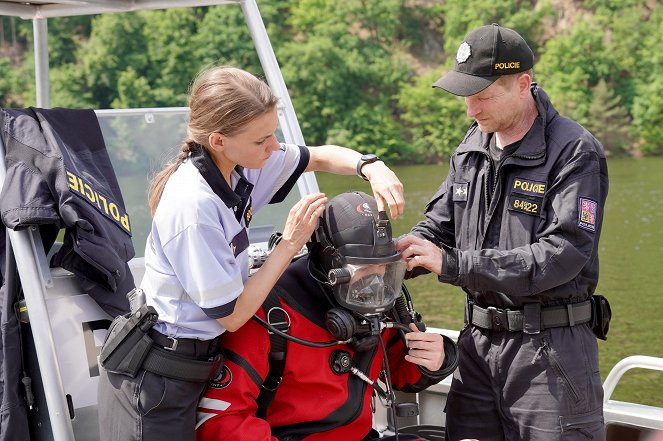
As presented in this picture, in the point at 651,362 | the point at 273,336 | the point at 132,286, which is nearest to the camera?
the point at 273,336

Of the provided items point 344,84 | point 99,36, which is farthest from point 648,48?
point 99,36

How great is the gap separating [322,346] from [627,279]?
1457 cm

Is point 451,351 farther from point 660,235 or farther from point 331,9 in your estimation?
point 331,9

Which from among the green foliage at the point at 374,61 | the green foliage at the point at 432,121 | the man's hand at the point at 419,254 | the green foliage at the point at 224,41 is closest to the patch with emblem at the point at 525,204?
the man's hand at the point at 419,254

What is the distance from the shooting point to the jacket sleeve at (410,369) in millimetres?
2508

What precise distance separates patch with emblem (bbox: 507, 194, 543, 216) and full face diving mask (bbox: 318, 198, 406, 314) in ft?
1.58

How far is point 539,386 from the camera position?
101 inches

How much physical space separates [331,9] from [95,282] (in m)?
38.8

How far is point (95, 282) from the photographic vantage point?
113 inches

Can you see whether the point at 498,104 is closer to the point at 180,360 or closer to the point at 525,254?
the point at 525,254

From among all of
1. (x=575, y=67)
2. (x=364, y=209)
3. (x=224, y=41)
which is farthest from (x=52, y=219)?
(x=224, y=41)

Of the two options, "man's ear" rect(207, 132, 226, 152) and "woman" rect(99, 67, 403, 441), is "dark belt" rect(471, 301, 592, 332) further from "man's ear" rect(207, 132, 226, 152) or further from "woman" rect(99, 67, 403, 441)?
"man's ear" rect(207, 132, 226, 152)

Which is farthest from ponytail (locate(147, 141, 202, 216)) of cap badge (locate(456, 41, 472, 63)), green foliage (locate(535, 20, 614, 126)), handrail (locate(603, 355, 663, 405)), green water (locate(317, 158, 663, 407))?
green foliage (locate(535, 20, 614, 126))

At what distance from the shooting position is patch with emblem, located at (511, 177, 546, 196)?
8.32 ft
